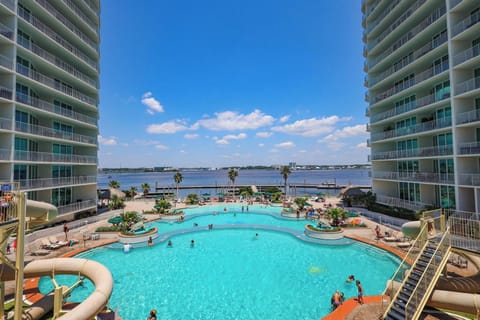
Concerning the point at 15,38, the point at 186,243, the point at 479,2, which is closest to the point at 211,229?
the point at 186,243

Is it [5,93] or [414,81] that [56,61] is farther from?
[414,81]

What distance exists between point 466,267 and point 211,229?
2324cm

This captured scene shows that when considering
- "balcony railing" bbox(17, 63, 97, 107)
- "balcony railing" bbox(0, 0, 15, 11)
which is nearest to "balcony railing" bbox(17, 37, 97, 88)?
"balcony railing" bbox(17, 63, 97, 107)

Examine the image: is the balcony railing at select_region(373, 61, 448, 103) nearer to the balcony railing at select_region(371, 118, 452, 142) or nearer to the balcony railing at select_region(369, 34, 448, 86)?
the balcony railing at select_region(369, 34, 448, 86)

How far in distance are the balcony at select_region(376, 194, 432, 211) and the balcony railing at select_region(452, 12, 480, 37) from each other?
1714 cm

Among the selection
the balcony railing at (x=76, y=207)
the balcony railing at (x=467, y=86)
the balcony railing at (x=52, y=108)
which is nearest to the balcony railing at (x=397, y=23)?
the balcony railing at (x=467, y=86)

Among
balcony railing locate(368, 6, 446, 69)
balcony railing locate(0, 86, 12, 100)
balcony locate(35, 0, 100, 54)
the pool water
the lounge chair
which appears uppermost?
balcony locate(35, 0, 100, 54)

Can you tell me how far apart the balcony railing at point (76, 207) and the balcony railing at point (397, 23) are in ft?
149

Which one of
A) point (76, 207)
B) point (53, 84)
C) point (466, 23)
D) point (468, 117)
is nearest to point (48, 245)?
point (76, 207)

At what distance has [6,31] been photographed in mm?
21859

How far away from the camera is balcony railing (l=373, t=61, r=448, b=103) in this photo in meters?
25.4

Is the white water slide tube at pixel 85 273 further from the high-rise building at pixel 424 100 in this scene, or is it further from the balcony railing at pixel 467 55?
the balcony railing at pixel 467 55

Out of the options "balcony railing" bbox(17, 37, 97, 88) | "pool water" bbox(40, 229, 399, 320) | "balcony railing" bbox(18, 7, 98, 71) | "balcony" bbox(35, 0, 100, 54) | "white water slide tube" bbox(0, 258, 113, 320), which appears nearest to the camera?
"white water slide tube" bbox(0, 258, 113, 320)

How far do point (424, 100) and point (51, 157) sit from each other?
42347 mm
